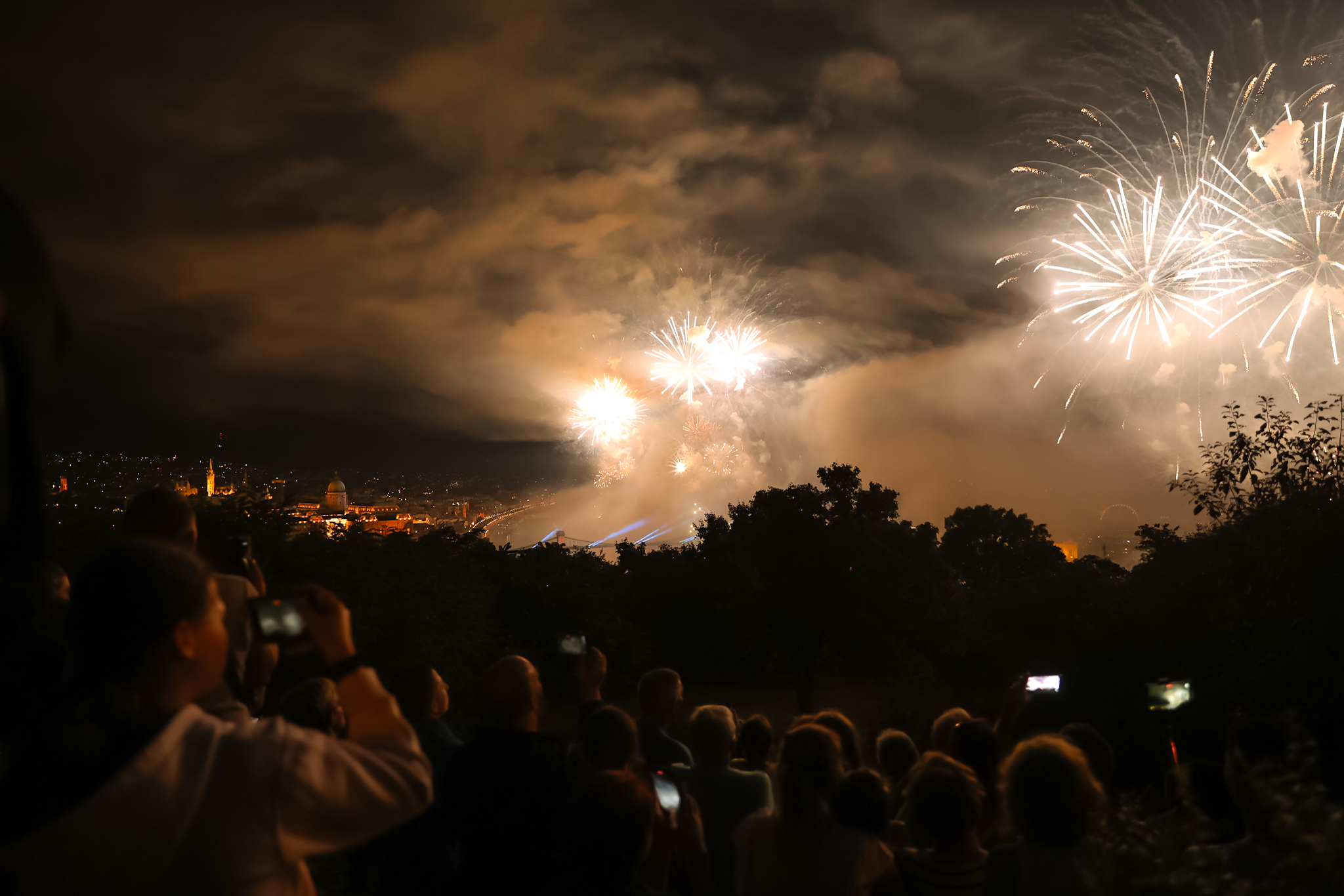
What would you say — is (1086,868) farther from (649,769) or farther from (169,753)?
(169,753)

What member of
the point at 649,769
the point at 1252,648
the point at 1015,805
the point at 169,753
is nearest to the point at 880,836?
the point at 1015,805

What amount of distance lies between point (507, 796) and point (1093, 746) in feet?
10.8

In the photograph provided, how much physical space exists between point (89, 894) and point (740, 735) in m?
4.64

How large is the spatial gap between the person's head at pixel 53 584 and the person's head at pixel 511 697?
168 centimetres

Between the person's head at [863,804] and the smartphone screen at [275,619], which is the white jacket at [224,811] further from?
the person's head at [863,804]

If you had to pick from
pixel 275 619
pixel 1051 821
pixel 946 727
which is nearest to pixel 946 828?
pixel 1051 821

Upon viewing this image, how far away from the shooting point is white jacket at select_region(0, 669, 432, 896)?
1802 mm

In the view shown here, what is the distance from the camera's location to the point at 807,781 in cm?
416

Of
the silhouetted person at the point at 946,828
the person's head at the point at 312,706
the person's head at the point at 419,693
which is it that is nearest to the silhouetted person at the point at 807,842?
the silhouetted person at the point at 946,828

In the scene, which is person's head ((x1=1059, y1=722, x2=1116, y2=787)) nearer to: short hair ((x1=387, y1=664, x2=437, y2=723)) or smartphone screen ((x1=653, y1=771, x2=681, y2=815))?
smartphone screen ((x1=653, y1=771, x2=681, y2=815))

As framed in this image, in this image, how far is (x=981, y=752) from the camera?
4883mm

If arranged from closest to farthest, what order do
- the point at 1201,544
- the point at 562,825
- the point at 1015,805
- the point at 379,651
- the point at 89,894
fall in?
the point at 89,894, the point at 562,825, the point at 1015,805, the point at 1201,544, the point at 379,651

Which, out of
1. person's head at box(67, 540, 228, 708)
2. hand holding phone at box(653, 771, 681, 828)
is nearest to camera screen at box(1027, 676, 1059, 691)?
hand holding phone at box(653, 771, 681, 828)

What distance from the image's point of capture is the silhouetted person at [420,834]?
4.30 metres
